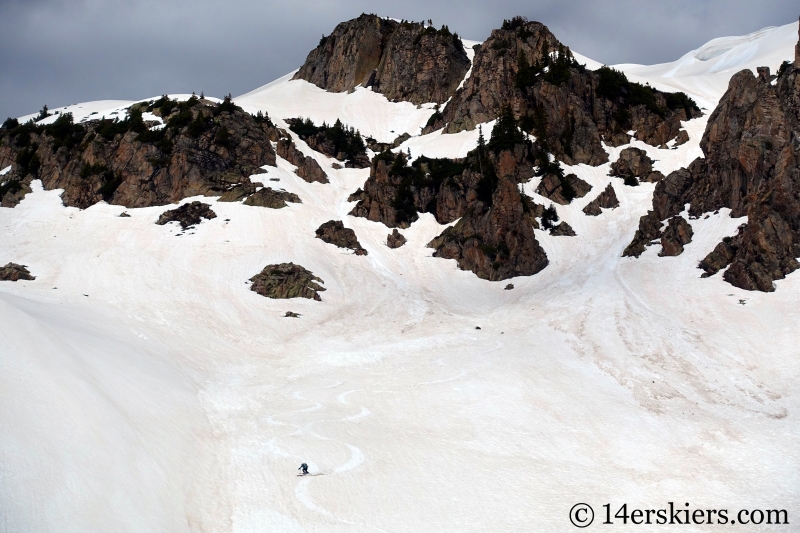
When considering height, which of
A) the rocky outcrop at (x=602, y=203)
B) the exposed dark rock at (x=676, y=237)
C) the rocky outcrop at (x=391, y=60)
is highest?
the rocky outcrop at (x=391, y=60)

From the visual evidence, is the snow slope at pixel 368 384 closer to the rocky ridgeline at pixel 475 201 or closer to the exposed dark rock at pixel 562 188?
the rocky ridgeline at pixel 475 201

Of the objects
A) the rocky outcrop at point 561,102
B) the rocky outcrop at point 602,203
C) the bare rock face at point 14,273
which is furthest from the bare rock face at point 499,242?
the bare rock face at point 14,273

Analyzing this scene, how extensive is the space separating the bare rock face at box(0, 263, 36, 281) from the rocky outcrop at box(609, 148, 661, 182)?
209 ft

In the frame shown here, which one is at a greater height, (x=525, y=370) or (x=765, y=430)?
(x=525, y=370)

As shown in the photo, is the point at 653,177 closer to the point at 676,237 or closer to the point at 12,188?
the point at 676,237

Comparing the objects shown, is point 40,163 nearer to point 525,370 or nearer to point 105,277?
point 105,277

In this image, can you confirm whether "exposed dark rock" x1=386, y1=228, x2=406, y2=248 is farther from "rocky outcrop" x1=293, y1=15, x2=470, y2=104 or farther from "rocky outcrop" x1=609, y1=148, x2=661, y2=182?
"rocky outcrop" x1=293, y1=15, x2=470, y2=104

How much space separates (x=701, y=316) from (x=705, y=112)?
59.0m

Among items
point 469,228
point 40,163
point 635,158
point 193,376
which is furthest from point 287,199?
point 635,158

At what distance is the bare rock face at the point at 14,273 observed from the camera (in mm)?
40753

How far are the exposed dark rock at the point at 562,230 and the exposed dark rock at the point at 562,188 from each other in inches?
198

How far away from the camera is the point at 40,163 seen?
65.2 m

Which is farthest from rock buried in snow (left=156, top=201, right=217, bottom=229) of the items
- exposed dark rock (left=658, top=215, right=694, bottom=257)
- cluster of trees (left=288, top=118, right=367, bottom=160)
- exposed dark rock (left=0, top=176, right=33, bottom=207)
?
exposed dark rock (left=658, top=215, right=694, bottom=257)

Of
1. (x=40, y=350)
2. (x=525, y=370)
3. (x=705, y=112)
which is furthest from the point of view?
(x=705, y=112)
